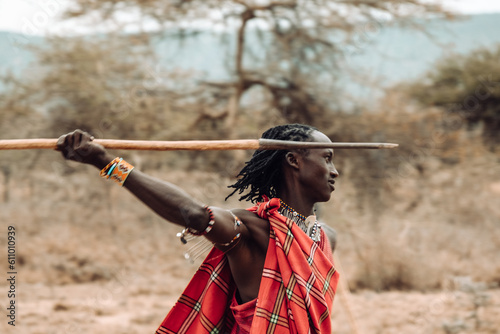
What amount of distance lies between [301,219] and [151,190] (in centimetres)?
81

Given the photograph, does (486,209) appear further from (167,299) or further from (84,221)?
(84,221)

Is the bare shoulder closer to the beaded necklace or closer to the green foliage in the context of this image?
the beaded necklace

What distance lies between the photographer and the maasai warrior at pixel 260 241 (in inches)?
84.0

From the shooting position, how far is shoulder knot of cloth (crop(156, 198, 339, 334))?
2.36 metres

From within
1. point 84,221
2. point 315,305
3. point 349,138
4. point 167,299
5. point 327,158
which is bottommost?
point 167,299

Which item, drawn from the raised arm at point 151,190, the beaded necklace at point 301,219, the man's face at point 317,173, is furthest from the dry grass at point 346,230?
the raised arm at point 151,190

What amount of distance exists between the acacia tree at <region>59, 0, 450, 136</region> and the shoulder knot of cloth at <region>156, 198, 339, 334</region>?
6249 mm

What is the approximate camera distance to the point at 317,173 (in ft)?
8.52

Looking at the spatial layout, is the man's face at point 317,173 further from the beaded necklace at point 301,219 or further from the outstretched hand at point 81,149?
the outstretched hand at point 81,149

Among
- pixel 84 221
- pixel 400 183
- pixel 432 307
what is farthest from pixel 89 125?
pixel 432 307

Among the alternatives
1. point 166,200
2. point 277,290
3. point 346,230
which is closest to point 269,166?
point 277,290

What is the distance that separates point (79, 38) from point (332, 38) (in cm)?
391

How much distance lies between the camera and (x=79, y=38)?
29.0ft

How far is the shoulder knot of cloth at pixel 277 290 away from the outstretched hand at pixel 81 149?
75 centimetres
